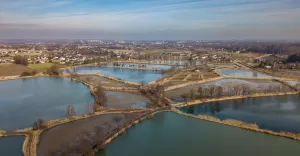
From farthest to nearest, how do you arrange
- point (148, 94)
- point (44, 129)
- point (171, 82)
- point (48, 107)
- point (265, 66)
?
point (265, 66) < point (171, 82) < point (148, 94) < point (48, 107) < point (44, 129)

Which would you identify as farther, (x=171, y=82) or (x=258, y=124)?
(x=171, y=82)

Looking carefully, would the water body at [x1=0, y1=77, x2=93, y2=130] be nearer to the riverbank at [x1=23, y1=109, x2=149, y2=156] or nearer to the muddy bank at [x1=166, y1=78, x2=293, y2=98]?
the riverbank at [x1=23, y1=109, x2=149, y2=156]

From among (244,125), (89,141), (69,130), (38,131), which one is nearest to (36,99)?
(38,131)

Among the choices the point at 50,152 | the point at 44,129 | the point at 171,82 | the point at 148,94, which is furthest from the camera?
the point at 171,82

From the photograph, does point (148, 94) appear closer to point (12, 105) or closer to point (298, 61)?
point (12, 105)

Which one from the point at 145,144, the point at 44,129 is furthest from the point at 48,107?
the point at 145,144

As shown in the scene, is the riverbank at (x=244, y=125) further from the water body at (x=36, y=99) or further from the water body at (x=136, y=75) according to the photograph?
the water body at (x=136, y=75)

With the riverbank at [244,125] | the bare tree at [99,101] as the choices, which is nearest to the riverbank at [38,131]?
the bare tree at [99,101]

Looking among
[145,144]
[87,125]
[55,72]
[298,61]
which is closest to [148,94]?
[87,125]
